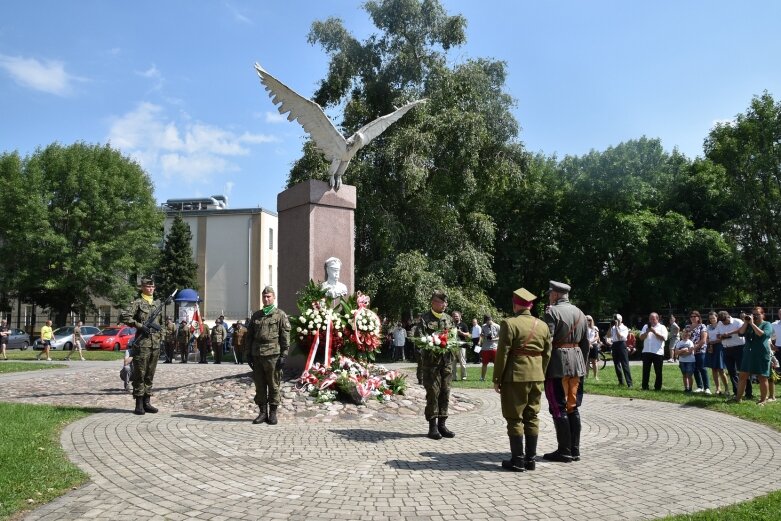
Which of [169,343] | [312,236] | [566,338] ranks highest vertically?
[312,236]

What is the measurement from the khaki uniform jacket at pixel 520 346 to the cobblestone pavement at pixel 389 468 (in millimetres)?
972

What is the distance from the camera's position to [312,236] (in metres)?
12.0

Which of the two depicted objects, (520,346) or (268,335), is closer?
(520,346)

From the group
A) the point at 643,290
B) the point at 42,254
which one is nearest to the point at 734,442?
the point at 643,290

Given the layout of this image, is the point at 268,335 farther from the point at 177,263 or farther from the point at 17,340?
the point at 177,263

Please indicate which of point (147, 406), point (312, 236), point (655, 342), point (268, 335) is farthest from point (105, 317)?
point (655, 342)

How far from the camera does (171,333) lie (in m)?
25.5

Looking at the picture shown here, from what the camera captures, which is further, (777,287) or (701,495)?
(777,287)

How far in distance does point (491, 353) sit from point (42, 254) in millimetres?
29614

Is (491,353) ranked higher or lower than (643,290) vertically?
lower

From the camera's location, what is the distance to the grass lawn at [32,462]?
5191 millimetres

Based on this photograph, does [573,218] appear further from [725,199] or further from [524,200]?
[725,199]

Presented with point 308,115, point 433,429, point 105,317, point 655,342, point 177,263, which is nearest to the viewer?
point 433,429

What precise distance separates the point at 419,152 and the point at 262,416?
56.5 feet
